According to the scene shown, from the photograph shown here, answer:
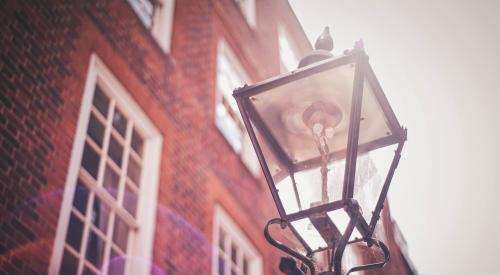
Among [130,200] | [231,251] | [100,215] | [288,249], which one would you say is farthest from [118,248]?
[288,249]

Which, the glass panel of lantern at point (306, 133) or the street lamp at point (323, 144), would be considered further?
the glass panel of lantern at point (306, 133)

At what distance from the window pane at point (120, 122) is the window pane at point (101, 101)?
0.63 feet

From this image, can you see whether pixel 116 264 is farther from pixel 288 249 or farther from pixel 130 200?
pixel 288 249

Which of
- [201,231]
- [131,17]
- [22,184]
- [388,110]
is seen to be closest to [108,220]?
[22,184]

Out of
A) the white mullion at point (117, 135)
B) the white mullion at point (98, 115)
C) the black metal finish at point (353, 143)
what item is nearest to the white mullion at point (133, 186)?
the white mullion at point (117, 135)

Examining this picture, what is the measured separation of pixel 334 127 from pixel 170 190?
14.0ft

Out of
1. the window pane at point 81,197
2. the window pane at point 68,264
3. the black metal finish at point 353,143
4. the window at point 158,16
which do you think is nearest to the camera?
the black metal finish at point 353,143

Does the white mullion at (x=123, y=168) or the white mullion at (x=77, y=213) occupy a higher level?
the white mullion at (x=123, y=168)

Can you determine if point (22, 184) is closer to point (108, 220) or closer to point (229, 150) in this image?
point (108, 220)

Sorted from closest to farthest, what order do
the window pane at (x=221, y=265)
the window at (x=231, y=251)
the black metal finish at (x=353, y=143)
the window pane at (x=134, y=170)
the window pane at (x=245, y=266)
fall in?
the black metal finish at (x=353, y=143) → the window pane at (x=134, y=170) → the window pane at (x=221, y=265) → the window at (x=231, y=251) → the window pane at (x=245, y=266)

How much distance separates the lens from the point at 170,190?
6570mm

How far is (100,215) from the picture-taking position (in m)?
5.22

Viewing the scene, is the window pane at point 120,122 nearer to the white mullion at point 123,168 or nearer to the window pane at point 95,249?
the white mullion at point 123,168

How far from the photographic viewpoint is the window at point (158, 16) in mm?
8281
